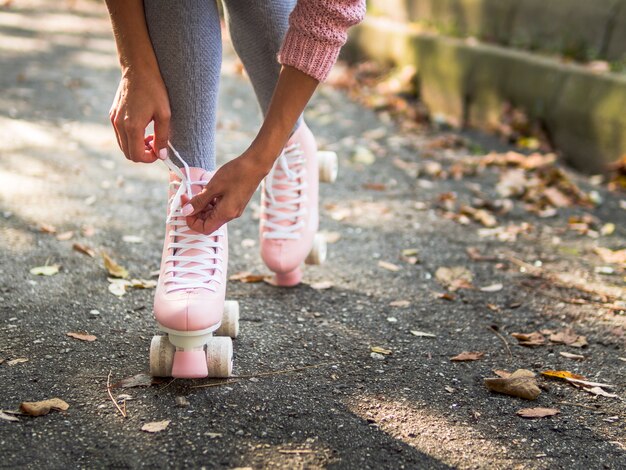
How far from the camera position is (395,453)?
3.74ft

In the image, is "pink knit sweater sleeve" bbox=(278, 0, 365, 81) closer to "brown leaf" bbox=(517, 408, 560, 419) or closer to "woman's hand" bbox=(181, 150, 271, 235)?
"woman's hand" bbox=(181, 150, 271, 235)

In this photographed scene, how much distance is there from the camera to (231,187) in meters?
1.24

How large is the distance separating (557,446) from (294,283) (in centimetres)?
77

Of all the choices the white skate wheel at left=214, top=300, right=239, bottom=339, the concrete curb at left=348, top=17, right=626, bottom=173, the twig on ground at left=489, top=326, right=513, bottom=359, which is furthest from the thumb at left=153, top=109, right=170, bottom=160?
the concrete curb at left=348, top=17, right=626, bottom=173

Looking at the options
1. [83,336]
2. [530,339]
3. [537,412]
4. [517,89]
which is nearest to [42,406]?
[83,336]

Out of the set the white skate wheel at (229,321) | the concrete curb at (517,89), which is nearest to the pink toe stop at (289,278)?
the white skate wheel at (229,321)

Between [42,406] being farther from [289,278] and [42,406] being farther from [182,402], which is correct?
[289,278]

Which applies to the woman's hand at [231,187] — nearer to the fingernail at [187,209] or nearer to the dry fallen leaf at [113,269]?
the fingernail at [187,209]

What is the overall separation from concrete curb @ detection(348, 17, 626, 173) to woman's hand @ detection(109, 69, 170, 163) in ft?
6.40

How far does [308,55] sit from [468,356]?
683mm

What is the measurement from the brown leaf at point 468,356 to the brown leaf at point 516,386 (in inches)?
4.4

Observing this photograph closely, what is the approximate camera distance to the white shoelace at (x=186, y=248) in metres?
1.32

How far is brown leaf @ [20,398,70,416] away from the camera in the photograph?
118cm

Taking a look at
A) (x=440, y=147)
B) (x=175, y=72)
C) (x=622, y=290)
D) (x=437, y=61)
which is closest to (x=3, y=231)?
(x=175, y=72)
